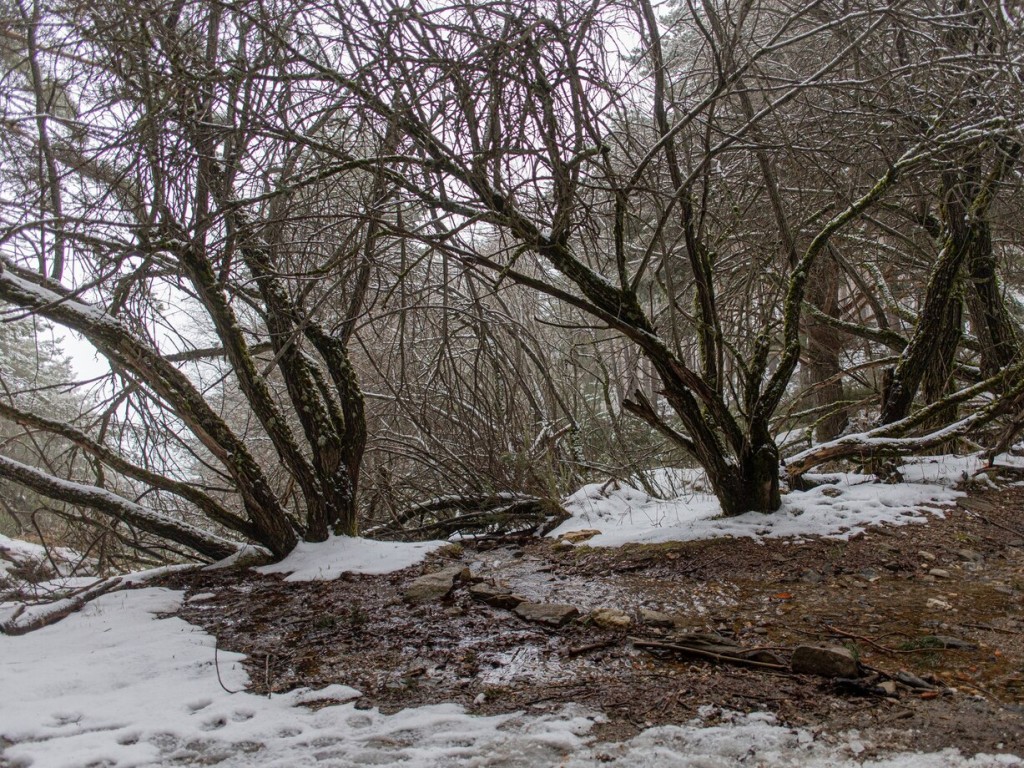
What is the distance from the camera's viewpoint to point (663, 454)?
22.3ft

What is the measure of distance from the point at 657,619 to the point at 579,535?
173 cm

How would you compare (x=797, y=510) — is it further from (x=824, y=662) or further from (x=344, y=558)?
(x=344, y=558)

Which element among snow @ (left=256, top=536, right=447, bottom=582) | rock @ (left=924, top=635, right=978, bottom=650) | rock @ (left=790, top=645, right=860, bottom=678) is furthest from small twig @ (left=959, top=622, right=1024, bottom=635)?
snow @ (left=256, top=536, right=447, bottom=582)

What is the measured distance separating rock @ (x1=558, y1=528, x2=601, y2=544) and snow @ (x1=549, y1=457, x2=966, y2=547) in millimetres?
59

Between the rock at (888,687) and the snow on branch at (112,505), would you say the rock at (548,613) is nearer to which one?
the rock at (888,687)

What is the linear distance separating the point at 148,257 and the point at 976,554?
416 cm

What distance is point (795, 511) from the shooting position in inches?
156

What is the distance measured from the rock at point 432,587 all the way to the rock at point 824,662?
1698mm

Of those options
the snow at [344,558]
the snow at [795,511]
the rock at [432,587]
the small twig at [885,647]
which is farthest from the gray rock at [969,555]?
the snow at [344,558]

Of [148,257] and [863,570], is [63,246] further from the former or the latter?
[863,570]

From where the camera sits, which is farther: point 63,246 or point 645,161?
point 63,246

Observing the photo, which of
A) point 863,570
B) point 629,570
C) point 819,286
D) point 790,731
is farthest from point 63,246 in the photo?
point 819,286

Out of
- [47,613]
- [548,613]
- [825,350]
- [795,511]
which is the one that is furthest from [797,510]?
[47,613]

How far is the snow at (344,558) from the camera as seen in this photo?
3912mm
